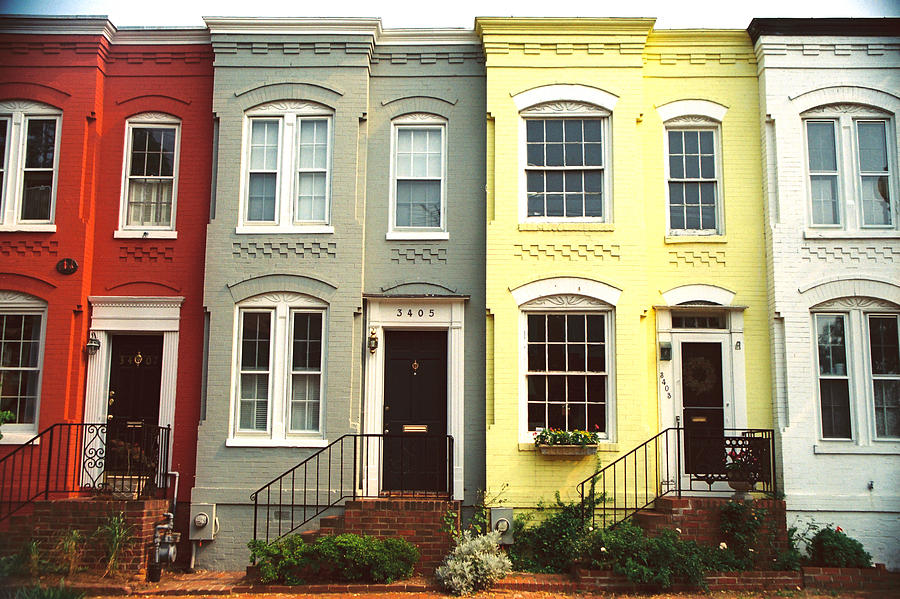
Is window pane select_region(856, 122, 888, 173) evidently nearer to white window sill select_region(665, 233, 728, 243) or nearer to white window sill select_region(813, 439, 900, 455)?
white window sill select_region(665, 233, 728, 243)

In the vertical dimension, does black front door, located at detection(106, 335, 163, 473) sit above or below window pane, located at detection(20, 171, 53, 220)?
below

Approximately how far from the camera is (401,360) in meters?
12.1

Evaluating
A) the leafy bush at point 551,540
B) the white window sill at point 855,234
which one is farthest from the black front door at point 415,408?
the white window sill at point 855,234

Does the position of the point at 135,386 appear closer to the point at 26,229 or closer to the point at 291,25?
the point at 26,229

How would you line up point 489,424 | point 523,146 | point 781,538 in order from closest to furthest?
point 781,538 < point 489,424 < point 523,146

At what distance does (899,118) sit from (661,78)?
356 centimetres

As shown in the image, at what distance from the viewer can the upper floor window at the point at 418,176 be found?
1238 centimetres

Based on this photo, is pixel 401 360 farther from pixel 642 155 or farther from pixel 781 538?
pixel 781 538

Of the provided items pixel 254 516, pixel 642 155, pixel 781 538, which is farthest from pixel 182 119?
pixel 781 538

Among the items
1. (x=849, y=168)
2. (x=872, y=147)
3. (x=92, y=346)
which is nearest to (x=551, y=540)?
(x=849, y=168)

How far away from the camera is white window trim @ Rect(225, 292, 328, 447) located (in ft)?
38.2

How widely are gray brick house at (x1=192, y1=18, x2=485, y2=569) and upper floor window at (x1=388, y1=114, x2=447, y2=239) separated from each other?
2cm

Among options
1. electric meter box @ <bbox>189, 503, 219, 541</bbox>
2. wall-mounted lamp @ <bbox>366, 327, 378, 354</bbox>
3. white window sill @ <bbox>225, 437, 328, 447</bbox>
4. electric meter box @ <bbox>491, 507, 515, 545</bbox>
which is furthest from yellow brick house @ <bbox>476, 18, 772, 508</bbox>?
electric meter box @ <bbox>189, 503, 219, 541</bbox>

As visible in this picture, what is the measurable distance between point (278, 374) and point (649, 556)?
5.72 meters
